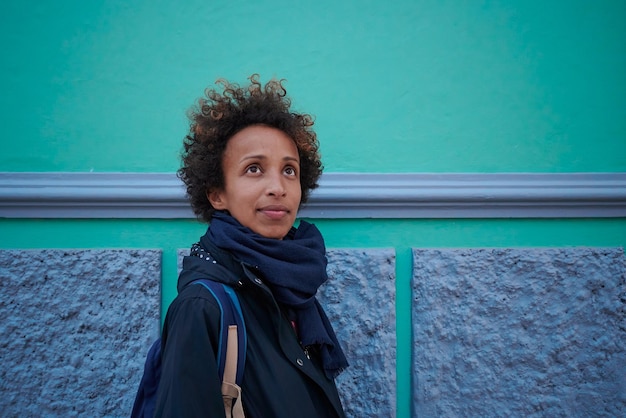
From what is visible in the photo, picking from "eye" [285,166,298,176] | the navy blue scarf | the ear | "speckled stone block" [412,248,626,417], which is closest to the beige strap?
the navy blue scarf

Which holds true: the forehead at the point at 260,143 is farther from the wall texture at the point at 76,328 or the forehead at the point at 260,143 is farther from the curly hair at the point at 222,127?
the wall texture at the point at 76,328

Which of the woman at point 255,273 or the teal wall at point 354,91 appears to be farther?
the teal wall at point 354,91

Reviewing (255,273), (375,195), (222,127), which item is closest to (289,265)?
(255,273)

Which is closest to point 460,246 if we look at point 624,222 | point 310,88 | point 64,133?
point 624,222

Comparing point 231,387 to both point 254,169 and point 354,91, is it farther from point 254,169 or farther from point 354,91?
point 354,91

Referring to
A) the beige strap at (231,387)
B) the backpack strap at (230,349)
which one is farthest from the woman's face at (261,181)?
the beige strap at (231,387)

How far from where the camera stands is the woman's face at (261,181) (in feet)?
5.29

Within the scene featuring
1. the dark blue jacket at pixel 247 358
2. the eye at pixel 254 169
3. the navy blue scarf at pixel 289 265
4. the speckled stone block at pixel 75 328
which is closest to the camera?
the dark blue jacket at pixel 247 358

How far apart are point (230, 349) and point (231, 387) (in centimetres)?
11

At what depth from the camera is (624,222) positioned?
2.45 m

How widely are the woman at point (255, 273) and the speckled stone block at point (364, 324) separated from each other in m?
0.44

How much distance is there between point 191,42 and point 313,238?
1309mm

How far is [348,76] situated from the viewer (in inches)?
94.0

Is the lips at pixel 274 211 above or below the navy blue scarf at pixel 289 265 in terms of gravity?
above
